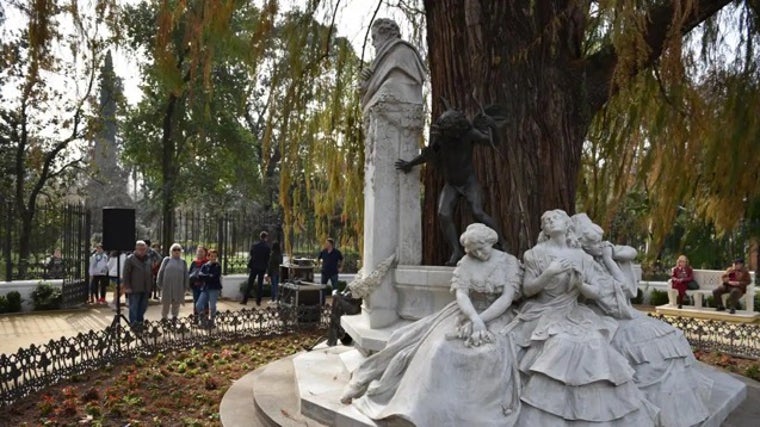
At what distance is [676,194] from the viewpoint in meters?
6.48

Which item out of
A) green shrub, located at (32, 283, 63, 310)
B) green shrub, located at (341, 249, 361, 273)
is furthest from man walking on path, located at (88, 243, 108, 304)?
green shrub, located at (341, 249, 361, 273)

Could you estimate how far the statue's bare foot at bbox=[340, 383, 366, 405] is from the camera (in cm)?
387

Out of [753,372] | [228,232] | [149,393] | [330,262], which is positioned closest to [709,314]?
[753,372]

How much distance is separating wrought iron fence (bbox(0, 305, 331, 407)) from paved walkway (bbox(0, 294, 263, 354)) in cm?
134

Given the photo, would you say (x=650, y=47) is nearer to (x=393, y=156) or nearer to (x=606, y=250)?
(x=606, y=250)

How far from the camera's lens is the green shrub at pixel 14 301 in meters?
12.3

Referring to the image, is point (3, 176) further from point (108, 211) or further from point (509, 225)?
point (509, 225)

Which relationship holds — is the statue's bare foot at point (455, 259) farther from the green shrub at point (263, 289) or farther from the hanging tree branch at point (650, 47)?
the green shrub at point (263, 289)

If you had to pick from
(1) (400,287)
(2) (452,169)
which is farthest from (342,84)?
(1) (400,287)

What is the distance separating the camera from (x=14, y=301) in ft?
40.4

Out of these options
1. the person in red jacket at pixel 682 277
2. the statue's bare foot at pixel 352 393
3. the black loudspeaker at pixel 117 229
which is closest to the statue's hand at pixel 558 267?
the statue's bare foot at pixel 352 393

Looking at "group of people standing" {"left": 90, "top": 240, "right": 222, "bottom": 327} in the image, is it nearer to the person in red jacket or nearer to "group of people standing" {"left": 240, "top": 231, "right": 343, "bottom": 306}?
"group of people standing" {"left": 240, "top": 231, "right": 343, "bottom": 306}

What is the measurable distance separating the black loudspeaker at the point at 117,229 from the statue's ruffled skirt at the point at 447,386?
22.5ft

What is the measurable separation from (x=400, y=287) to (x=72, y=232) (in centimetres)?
1155
